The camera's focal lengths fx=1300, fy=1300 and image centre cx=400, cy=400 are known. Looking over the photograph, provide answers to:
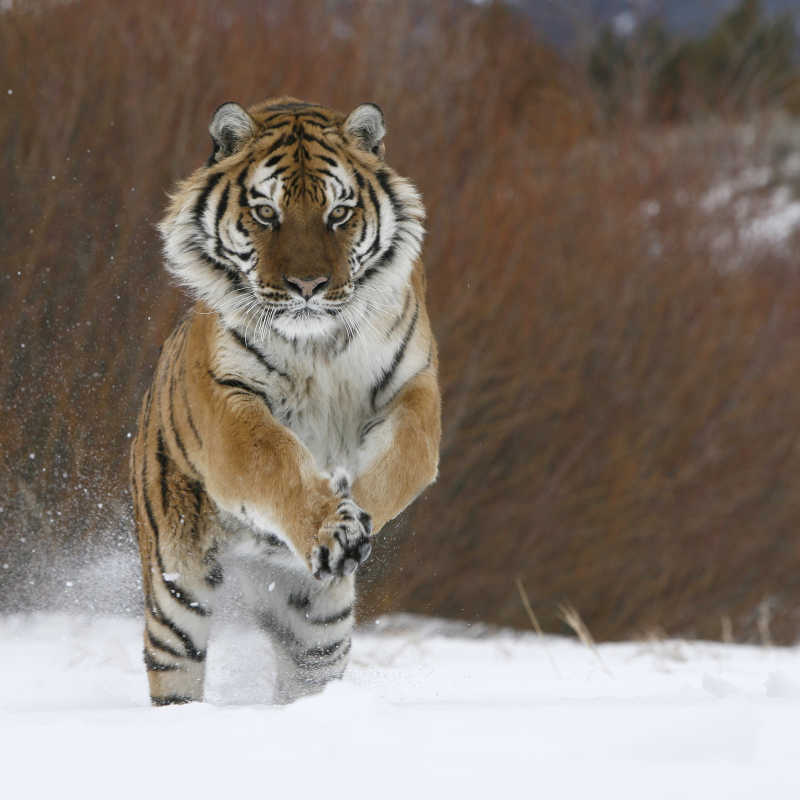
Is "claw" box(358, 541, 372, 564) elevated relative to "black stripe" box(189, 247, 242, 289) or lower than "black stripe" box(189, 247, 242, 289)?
→ lower

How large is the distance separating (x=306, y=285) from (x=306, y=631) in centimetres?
133

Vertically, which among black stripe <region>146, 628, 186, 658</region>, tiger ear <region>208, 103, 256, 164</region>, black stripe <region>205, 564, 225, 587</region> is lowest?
black stripe <region>146, 628, 186, 658</region>

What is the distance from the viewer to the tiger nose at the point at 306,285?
3715 millimetres

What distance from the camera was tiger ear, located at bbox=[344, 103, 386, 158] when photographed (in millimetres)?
4125

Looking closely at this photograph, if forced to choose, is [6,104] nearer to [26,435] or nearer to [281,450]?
[26,435]

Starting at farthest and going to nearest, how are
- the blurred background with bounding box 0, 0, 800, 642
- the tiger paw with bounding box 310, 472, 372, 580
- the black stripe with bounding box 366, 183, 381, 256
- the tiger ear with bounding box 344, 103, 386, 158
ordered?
the blurred background with bounding box 0, 0, 800, 642, the tiger ear with bounding box 344, 103, 386, 158, the black stripe with bounding box 366, 183, 381, 256, the tiger paw with bounding box 310, 472, 372, 580

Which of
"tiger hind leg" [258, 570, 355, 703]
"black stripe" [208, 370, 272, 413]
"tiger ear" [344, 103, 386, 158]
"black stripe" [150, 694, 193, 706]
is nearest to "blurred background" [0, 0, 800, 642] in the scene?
"tiger hind leg" [258, 570, 355, 703]

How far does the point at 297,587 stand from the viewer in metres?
4.41

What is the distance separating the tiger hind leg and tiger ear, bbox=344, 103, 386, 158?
4.80 ft

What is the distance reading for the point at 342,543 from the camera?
3.44 meters

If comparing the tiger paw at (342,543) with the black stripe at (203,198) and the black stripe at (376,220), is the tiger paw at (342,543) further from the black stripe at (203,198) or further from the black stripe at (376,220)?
the black stripe at (203,198)

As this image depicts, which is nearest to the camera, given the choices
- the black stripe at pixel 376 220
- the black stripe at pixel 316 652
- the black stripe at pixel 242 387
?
the black stripe at pixel 242 387

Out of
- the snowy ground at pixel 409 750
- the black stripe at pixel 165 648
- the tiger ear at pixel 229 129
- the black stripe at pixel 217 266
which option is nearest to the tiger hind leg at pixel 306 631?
the black stripe at pixel 165 648

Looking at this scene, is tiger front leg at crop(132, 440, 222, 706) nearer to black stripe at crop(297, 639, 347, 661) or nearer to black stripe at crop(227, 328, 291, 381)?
black stripe at crop(297, 639, 347, 661)
